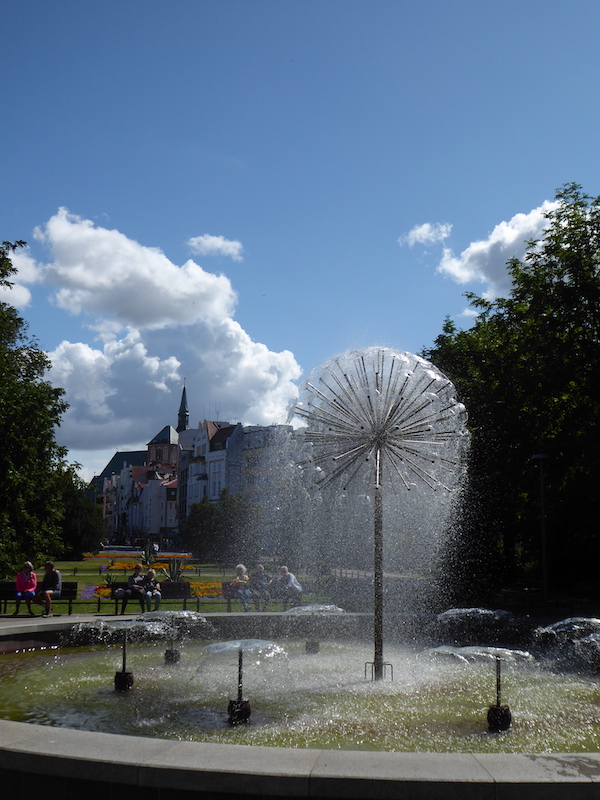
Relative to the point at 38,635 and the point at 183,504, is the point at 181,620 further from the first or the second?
the point at 183,504

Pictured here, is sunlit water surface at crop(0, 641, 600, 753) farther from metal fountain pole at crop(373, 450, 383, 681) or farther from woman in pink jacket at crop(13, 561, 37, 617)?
woman in pink jacket at crop(13, 561, 37, 617)

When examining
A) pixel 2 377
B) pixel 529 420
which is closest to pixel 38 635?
pixel 2 377

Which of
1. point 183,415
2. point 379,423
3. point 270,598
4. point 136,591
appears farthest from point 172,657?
point 183,415

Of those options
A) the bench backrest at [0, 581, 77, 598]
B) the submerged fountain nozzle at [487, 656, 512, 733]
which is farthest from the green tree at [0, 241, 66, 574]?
the submerged fountain nozzle at [487, 656, 512, 733]

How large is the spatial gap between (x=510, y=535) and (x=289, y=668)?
17828 mm

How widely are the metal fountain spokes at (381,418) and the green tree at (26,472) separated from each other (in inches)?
567

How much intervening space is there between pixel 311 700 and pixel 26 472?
17.3 meters

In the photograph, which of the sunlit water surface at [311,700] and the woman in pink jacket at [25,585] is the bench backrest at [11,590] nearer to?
the woman in pink jacket at [25,585]

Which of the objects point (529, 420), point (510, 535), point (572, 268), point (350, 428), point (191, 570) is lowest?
point (191, 570)

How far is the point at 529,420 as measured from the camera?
24.2m

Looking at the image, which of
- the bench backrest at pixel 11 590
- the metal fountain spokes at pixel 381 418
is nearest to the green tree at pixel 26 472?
the bench backrest at pixel 11 590

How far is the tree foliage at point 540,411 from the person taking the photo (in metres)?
21.8

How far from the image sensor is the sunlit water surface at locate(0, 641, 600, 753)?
687 centimetres

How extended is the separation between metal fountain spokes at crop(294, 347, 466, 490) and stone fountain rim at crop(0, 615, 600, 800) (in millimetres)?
4794
